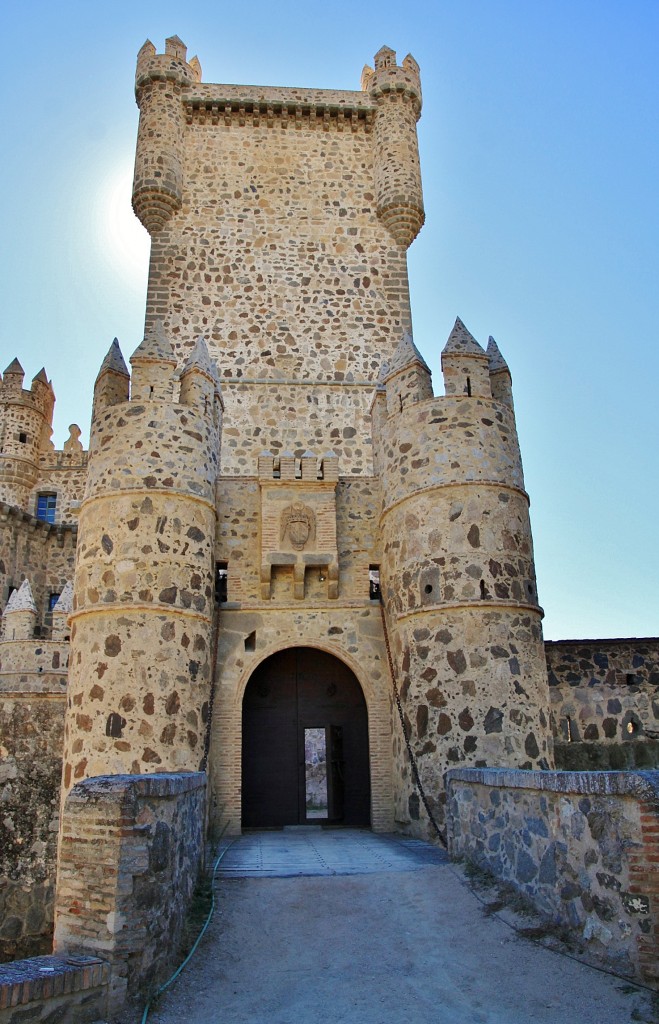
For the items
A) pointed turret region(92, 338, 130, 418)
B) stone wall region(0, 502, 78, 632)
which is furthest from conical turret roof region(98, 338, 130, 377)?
stone wall region(0, 502, 78, 632)

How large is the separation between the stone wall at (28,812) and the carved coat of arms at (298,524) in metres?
5.89

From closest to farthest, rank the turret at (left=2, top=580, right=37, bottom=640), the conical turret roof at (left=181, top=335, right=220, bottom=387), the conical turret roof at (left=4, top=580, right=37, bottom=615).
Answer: the conical turret roof at (left=181, top=335, right=220, bottom=387), the turret at (left=2, top=580, right=37, bottom=640), the conical turret roof at (left=4, top=580, right=37, bottom=615)

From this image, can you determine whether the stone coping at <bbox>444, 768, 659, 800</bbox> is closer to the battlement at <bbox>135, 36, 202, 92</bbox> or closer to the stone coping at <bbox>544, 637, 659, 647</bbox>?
the stone coping at <bbox>544, 637, 659, 647</bbox>

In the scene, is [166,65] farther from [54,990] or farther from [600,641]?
[54,990]

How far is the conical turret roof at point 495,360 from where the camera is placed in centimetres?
→ 1329

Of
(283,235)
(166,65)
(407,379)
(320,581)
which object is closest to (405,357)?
(407,379)

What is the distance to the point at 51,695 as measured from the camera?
15.5 meters

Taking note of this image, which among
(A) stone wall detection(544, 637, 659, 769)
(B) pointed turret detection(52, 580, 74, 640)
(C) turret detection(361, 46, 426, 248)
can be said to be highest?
(C) turret detection(361, 46, 426, 248)

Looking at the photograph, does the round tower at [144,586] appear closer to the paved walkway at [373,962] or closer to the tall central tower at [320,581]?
the tall central tower at [320,581]

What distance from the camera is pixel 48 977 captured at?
4.75 meters

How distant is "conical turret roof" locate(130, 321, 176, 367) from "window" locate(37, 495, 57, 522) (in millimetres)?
17104

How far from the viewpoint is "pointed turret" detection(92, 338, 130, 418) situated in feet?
41.3

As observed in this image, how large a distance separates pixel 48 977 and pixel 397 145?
1933cm

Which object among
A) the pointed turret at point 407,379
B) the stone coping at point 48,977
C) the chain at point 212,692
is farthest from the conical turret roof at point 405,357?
the stone coping at point 48,977
